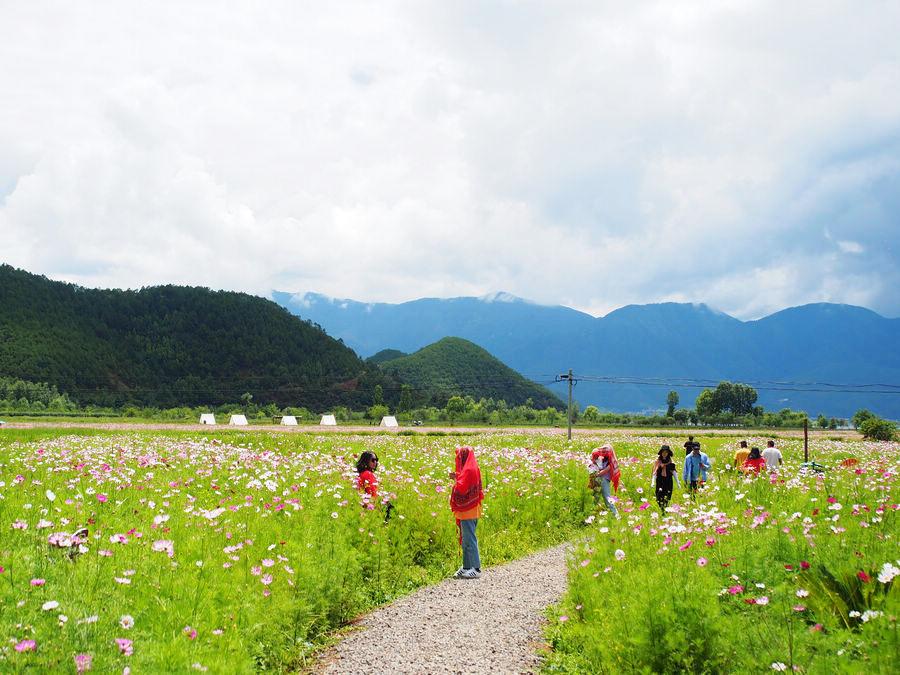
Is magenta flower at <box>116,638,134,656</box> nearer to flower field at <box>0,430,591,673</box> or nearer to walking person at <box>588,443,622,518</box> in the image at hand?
flower field at <box>0,430,591,673</box>

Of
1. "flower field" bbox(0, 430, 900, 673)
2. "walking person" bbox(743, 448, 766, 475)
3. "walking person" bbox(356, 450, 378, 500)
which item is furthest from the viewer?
"walking person" bbox(743, 448, 766, 475)

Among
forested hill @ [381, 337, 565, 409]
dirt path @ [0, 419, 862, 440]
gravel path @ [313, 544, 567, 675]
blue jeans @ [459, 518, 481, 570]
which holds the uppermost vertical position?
forested hill @ [381, 337, 565, 409]

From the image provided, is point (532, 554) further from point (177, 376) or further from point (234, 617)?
point (177, 376)

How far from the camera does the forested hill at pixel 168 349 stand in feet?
310

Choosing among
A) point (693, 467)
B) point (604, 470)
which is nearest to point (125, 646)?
point (604, 470)

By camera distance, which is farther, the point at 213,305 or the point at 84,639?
the point at 213,305

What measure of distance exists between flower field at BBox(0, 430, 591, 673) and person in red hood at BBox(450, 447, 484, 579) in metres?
0.47

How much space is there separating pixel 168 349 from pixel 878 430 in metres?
117

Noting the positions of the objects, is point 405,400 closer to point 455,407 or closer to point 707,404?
point 455,407

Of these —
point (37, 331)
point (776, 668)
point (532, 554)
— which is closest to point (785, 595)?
point (776, 668)

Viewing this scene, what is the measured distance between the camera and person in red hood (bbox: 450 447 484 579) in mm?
9539

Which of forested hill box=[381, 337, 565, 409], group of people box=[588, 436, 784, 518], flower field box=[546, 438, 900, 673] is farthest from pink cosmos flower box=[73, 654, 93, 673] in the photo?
forested hill box=[381, 337, 565, 409]

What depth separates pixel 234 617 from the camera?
571cm

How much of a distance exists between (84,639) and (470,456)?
6296 millimetres
